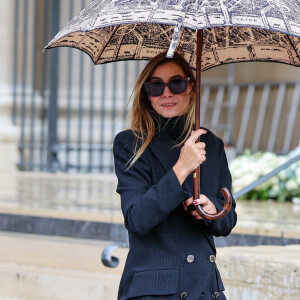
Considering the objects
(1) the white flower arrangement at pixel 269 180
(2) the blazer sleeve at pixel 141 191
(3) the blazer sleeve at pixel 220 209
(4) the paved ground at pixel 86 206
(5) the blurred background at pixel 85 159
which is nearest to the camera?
(2) the blazer sleeve at pixel 141 191

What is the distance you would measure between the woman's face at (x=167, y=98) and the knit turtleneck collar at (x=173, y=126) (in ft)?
0.07

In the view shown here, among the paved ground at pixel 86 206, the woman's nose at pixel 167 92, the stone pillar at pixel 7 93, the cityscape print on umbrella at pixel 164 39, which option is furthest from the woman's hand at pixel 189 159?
the stone pillar at pixel 7 93

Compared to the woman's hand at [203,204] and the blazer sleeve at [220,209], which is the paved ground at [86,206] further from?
the woman's hand at [203,204]

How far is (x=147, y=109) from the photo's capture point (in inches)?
117

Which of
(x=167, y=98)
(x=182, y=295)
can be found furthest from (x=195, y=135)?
(x=182, y=295)

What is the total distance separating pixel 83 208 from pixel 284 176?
2432 mm

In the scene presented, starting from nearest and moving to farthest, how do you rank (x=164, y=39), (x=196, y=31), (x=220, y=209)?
(x=220, y=209) → (x=196, y=31) → (x=164, y=39)

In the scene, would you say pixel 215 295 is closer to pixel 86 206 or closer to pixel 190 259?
pixel 190 259

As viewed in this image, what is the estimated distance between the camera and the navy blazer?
2693mm

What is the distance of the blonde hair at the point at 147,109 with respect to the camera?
9.52 ft

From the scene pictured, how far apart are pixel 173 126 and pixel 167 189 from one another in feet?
1.10

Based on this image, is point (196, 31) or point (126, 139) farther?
point (196, 31)

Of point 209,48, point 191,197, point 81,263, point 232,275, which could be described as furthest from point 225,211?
point 81,263

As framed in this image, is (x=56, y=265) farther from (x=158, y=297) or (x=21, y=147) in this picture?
(x=21, y=147)
